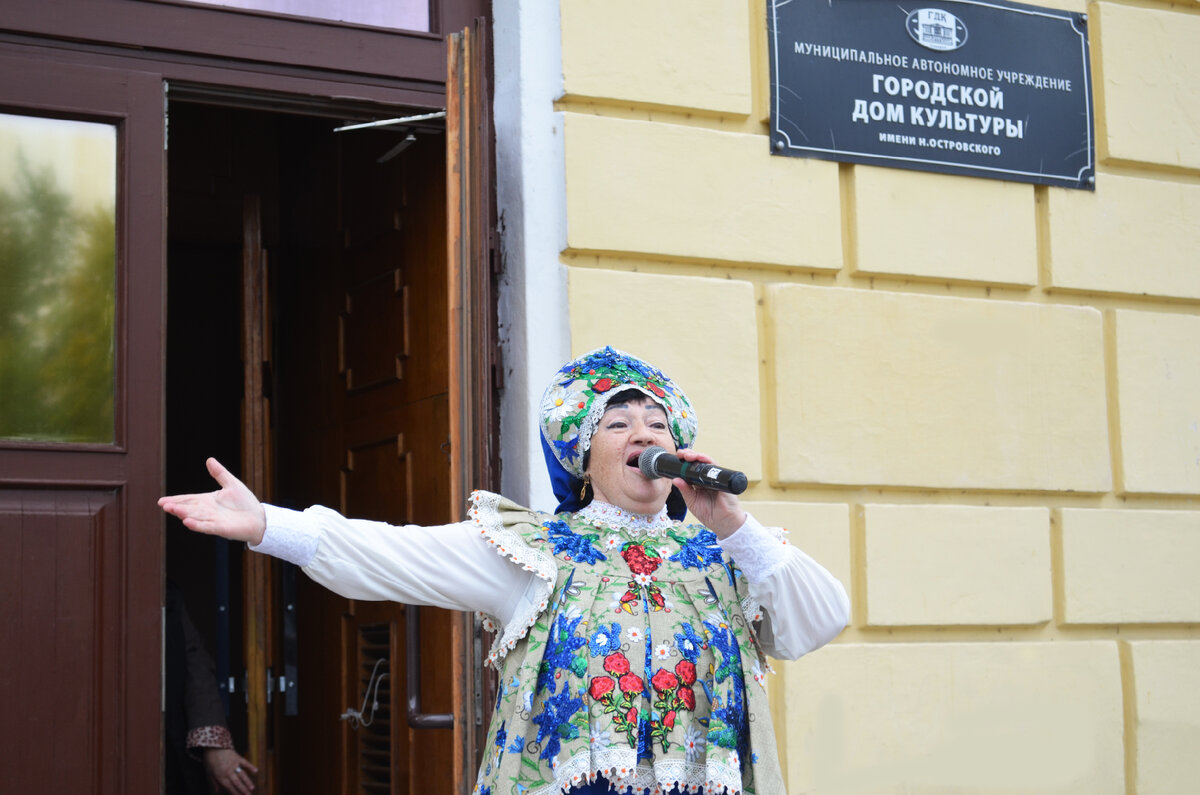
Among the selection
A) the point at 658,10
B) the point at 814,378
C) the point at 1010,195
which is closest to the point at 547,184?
the point at 658,10

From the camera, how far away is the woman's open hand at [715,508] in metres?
3.05

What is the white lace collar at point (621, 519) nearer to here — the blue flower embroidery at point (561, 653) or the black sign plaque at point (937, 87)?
the blue flower embroidery at point (561, 653)

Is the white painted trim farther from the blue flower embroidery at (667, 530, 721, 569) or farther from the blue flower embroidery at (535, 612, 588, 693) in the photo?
the blue flower embroidery at (535, 612, 588, 693)

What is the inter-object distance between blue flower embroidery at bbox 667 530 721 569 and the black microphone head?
21cm

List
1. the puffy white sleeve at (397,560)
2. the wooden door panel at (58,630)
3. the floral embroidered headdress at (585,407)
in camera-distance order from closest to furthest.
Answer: the puffy white sleeve at (397,560), the floral embroidered headdress at (585,407), the wooden door panel at (58,630)

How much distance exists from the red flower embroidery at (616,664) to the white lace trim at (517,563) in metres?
0.18

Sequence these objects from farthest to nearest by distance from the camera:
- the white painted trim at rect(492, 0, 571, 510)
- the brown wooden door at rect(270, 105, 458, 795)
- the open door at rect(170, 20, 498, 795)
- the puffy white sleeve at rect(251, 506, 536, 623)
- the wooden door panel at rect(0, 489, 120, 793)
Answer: the brown wooden door at rect(270, 105, 458, 795) → the white painted trim at rect(492, 0, 571, 510) → the open door at rect(170, 20, 498, 795) → the wooden door panel at rect(0, 489, 120, 793) → the puffy white sleeve at rect(251, 506, 536, 623)

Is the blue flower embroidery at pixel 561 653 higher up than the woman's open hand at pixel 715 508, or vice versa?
the woman's open hand at pixel 715 508

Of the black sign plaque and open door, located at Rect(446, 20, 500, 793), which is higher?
the black sign plaque

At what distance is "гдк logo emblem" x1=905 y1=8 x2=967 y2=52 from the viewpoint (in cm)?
486

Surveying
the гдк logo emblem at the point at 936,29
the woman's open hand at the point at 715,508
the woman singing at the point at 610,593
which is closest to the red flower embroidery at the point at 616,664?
the woman singing at the point at 610,593

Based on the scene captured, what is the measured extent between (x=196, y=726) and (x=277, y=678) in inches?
→ 37.0

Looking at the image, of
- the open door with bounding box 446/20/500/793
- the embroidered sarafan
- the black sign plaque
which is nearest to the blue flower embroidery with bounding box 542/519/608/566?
the embroidered sarafan

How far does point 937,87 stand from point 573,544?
2.40 metres
